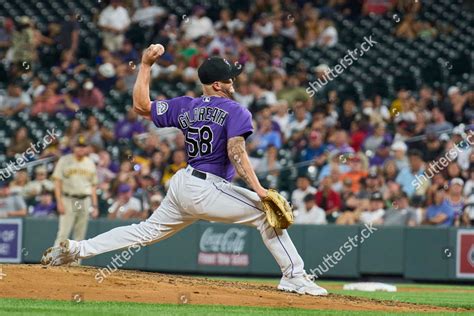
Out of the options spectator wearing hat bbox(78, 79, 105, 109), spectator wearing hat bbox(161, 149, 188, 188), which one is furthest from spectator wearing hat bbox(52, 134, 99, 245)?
spectator wearing hat bbox(78, 79, 105, 109)

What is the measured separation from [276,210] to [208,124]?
0.84 m

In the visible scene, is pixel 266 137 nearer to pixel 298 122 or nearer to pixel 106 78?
pixel 298 122

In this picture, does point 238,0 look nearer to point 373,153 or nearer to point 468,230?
point 373,153

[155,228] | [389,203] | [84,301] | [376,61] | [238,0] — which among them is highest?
[238,0]

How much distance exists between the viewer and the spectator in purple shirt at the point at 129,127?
58.5 feet

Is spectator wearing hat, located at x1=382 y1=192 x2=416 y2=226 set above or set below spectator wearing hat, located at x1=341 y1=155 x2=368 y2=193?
below

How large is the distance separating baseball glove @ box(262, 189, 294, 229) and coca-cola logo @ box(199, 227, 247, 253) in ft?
24.7

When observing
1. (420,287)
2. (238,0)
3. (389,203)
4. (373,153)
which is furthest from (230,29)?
(420,287)

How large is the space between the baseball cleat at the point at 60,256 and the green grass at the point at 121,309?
58cm

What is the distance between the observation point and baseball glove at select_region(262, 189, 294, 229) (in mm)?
7875

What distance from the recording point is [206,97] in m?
8.16

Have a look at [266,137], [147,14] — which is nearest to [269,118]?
[266,137]

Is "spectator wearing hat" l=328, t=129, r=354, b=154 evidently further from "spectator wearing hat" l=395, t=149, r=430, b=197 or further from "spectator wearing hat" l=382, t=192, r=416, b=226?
"spectator wearing hat" l=382, t=192, r=416, b=226

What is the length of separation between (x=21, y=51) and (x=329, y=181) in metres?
8.39
